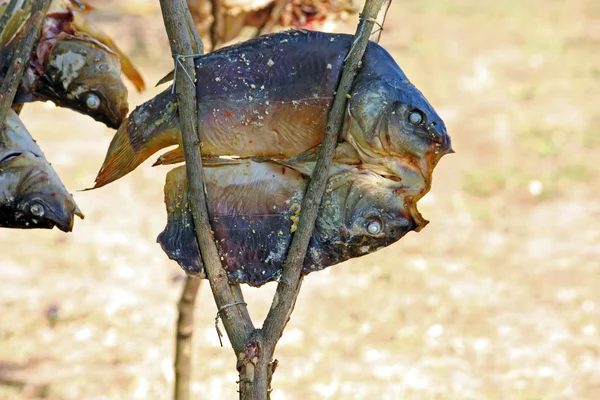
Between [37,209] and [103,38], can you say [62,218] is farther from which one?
[103,38]

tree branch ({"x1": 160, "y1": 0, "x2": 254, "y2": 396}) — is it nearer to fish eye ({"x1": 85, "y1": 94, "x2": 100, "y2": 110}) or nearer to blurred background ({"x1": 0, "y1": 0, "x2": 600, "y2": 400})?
fish eye ({"x1": 85, "y1": 94, "x2": 100, "y2": 110})

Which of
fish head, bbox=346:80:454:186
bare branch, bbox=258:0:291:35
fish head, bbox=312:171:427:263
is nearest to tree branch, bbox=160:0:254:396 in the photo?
fish head, bbox=312:171:427:263

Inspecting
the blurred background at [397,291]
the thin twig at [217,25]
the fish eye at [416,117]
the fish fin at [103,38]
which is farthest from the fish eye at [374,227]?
the blurred background at [397,291]

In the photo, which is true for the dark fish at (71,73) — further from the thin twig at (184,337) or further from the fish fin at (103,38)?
the thin twig at (184,337)

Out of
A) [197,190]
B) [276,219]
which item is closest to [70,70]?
[197,190]

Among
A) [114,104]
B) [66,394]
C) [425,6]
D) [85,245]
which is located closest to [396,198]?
[114,104]

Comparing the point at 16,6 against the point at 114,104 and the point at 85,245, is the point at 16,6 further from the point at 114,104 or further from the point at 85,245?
the point at 85,245
